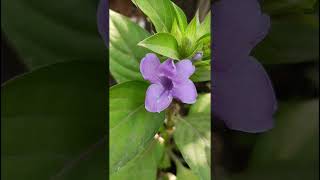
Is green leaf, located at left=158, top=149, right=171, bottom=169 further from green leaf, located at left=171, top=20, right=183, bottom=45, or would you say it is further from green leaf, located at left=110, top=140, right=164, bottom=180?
green leaf, located at left=171, top=20, right=183, bottom=45

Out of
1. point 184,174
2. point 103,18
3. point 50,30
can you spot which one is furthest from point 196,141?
point 50,30

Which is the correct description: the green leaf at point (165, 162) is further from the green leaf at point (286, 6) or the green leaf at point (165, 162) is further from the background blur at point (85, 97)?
the green leaf at point (286, 6)

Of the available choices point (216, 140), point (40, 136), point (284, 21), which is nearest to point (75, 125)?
point (40, 136)

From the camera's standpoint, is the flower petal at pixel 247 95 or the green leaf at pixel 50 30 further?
the green leaf at pixel 50 30

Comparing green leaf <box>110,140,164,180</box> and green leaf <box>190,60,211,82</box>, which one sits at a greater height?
green leaf <box>190,60,211,82</box>

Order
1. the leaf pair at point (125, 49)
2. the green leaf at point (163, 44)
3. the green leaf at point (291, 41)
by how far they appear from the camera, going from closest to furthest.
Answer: the green leaf at point (163, 44), the leaf pair at point (125, 49), the green leaf at point (291, 41)

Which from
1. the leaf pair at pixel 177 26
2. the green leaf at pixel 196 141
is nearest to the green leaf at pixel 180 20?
the leaf pair at pixel 177 26

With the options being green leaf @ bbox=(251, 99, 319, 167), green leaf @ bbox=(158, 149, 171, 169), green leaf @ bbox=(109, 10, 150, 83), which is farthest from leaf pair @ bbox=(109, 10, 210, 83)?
green leaf @ bbox=(251, 99, 319, 167)
